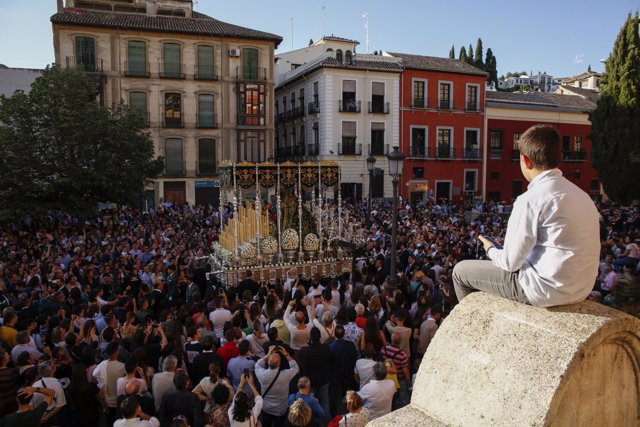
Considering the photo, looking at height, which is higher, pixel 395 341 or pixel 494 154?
pixel 494 154

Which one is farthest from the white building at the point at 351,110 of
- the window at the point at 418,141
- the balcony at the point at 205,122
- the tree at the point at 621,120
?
the tree at the point at 621,120

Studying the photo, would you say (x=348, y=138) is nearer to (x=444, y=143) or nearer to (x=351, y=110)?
(x=351, y=110)

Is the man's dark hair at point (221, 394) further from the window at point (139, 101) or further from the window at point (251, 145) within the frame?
the window at point (139, 101)

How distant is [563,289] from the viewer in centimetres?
222

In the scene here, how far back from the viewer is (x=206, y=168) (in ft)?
105

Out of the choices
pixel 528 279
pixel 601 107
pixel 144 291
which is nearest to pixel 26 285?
pixel 144 291

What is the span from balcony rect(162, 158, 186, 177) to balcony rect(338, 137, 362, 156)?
9.88 meters

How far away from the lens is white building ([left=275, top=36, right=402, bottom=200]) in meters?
31.9

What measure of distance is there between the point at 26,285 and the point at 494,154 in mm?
31825

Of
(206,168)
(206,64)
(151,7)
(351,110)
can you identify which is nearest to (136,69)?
(206,64)

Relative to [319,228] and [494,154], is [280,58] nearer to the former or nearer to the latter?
[494,154]

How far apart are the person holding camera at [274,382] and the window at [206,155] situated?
27.5m

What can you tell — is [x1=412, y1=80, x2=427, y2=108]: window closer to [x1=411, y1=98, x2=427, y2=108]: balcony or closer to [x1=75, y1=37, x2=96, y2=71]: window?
[x1=411, y1=98, x2=427, y2=108]: balcony

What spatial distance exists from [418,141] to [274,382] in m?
30.4
